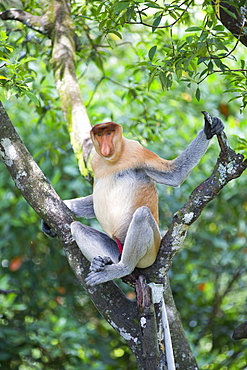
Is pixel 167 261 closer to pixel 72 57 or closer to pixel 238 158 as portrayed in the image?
pixel 238 158

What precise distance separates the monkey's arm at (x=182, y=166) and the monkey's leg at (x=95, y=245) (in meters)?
0.45

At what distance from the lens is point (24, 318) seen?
456 centimetres

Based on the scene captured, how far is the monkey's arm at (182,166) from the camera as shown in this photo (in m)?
2.62

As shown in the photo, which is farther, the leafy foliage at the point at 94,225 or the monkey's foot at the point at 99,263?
the leafy foliage at the point at 94,225

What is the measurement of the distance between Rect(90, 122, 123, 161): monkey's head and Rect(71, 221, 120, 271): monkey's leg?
1.40ft

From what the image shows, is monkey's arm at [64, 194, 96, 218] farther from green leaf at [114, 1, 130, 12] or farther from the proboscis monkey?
green leaf at [114, 1, 130, 12]

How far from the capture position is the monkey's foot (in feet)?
7.66

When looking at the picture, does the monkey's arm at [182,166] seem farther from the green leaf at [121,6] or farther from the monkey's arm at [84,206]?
the green leaf at [121,6]

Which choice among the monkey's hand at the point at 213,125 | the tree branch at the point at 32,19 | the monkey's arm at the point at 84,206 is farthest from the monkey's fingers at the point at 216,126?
the tree branch at the point at 32,19

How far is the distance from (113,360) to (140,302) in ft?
7.79

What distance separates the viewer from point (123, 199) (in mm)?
2715

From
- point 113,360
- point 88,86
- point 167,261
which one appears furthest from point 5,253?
point 167,261

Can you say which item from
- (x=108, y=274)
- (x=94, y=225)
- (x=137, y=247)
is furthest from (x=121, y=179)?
(x=94, y=225)

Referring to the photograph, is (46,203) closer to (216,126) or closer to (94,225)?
(216,126)
